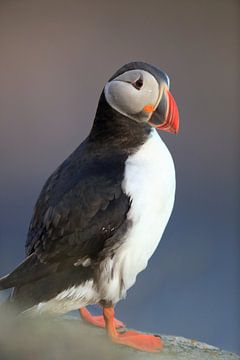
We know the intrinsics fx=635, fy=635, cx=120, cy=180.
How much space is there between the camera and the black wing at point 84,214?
1.06m

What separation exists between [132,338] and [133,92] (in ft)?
1.50

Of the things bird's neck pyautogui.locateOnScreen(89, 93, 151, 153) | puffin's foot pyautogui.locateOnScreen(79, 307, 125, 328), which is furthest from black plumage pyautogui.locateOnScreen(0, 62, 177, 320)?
puffin's foot pyautogui.locateOnScreen(79, 307, 125, 328)

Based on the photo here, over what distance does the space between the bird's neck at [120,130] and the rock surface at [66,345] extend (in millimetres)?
334

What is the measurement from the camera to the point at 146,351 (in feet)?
3.81

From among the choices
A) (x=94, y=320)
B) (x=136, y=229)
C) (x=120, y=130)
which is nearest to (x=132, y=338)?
(x=94, y=320)

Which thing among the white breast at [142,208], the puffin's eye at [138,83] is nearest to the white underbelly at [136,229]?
the white breast at [142,208]

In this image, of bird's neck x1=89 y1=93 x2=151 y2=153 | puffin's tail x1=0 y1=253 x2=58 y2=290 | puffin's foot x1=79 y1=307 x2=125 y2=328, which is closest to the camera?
puffin's tail x1=0 y1=253 x2=58 y2=290

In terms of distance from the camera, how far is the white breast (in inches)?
42.9

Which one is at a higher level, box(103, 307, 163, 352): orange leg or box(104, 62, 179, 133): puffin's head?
box(104, 62, 179, 133): puffin's head

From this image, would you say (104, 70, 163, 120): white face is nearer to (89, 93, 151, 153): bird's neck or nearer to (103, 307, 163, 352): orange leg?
(89, 93, 151, 153): bird's neck

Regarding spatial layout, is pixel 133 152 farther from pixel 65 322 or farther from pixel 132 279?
pixel 65 322

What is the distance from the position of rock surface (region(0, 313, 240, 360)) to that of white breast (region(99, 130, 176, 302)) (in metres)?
0.10

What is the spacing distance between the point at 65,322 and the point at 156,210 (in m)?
0.29

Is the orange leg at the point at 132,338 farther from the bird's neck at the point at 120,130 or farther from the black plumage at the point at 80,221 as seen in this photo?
the bird's neck at the point at 120,130
